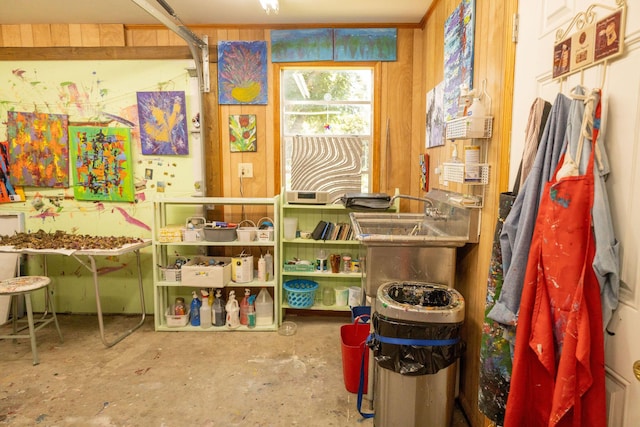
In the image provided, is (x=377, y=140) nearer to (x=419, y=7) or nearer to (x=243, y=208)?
(x=419, y=7)

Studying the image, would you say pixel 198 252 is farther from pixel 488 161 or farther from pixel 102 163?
pixel 488 161

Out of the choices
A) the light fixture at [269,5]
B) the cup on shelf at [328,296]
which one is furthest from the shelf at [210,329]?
the light fixture at [269,5]

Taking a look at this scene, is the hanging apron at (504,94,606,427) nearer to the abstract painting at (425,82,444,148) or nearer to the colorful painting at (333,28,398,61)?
the abstract painting at (425,82,444,148)

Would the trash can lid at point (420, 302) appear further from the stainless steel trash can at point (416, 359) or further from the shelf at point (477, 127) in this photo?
the shelf at point (477, 127)

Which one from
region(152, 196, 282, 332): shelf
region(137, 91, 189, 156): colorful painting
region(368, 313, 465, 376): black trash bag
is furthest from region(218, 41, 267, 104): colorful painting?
region(368, 313, 465, 376): black trash bag

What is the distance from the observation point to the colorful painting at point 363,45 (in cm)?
322

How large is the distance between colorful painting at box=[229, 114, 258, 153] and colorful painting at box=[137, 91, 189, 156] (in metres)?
0.40

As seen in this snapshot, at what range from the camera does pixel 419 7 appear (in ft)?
9.61

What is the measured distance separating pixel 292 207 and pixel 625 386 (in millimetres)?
2509

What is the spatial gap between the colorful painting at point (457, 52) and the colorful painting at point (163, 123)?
2145mm

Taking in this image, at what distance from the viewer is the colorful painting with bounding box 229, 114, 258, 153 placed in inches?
132

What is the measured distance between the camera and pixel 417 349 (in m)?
1.73

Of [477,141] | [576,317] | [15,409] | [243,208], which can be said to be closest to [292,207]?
[243,208]

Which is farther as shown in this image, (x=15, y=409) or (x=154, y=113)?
(x=154, y=113)
